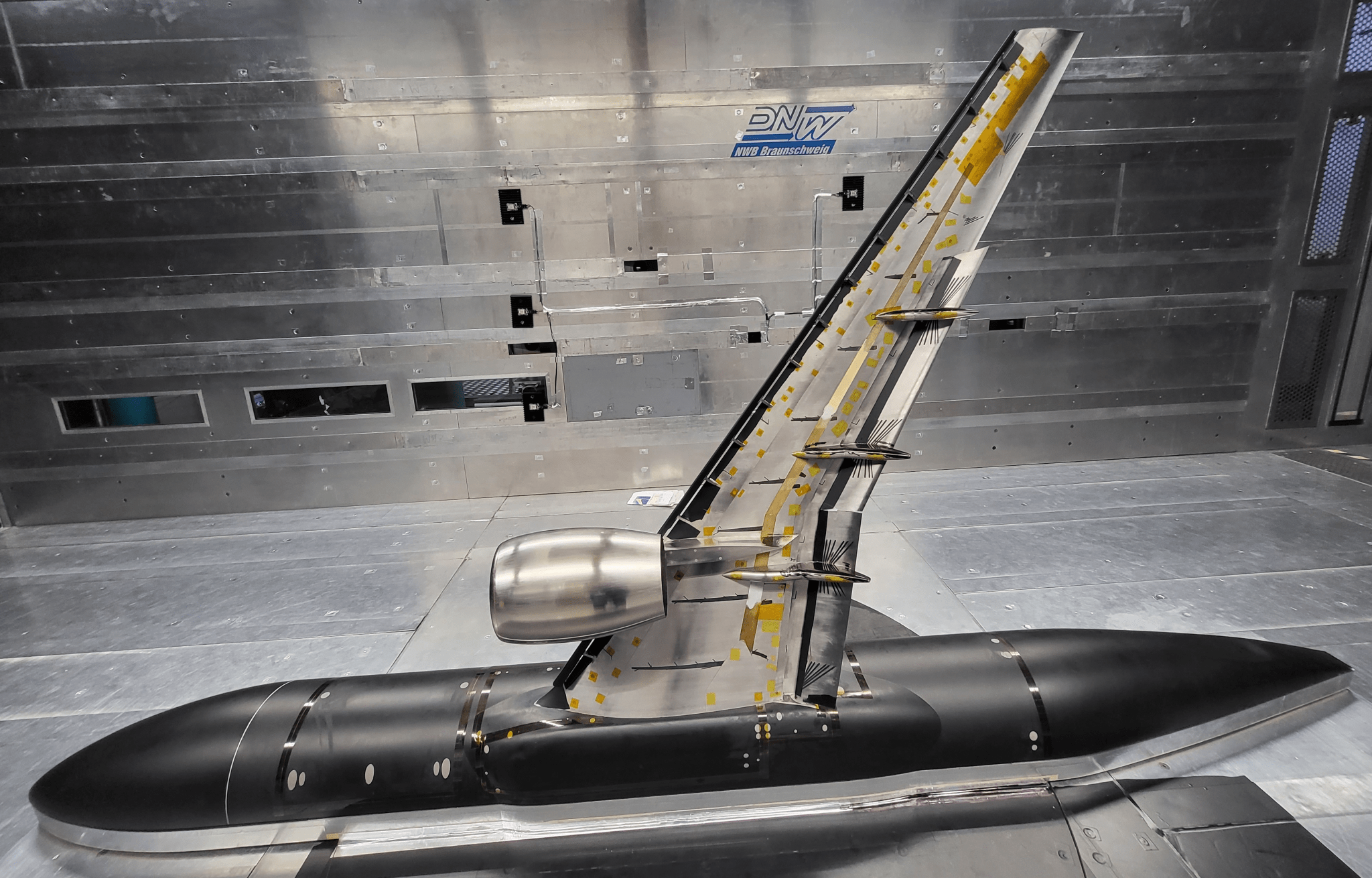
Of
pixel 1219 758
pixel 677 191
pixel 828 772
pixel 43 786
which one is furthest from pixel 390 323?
pixel 1219 758

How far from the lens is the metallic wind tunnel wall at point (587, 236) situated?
532cm

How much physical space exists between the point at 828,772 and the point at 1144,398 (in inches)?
238

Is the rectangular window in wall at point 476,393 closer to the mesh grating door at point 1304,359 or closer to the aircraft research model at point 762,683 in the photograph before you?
the aircraft research model at point 762,683

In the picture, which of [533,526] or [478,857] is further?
[533,526]

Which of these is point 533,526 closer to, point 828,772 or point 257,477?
point 257,477

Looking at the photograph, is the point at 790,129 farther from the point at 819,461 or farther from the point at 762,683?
the point at 762,683

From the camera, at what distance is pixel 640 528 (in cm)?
538

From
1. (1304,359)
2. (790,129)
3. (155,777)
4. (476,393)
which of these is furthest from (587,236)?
(1304,359)

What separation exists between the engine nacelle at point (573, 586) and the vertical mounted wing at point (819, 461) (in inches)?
8.3

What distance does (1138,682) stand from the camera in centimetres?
258

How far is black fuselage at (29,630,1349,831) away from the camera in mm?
2275

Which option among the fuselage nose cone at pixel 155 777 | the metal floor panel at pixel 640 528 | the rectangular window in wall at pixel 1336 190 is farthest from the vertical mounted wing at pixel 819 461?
the rectangular window in wall at pixel 1336 190

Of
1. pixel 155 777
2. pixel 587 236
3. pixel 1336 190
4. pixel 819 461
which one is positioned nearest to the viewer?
pixel 819 461

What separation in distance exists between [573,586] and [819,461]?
0.84 metres
